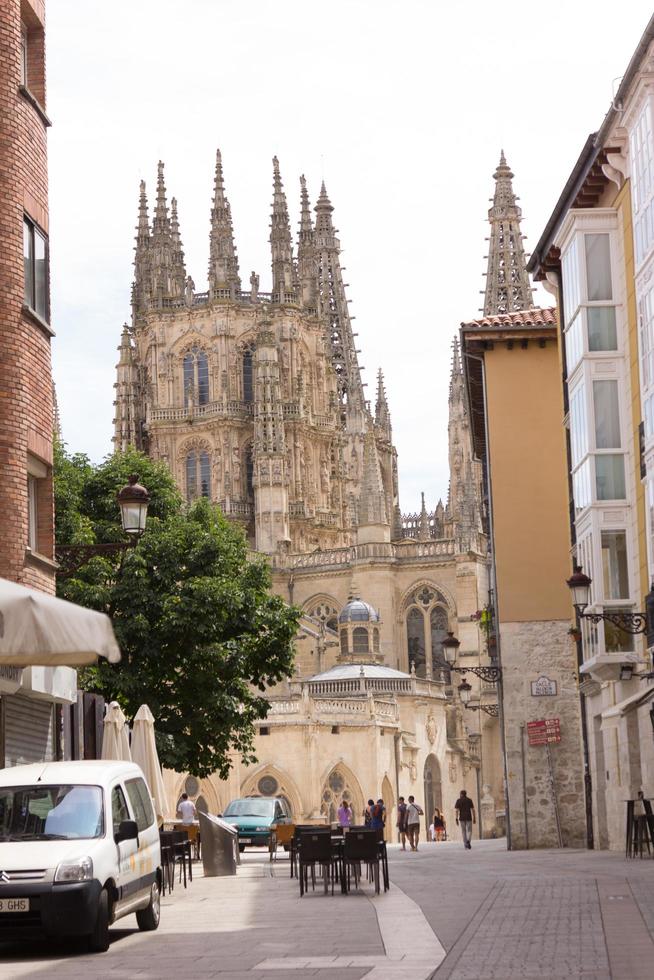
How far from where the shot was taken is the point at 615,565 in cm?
2970

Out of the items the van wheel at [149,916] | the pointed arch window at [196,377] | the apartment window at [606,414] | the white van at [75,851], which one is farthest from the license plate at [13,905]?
the pointed arch window at [196,377]

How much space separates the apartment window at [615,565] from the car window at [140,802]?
13.9 metres

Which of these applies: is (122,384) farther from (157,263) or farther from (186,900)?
(186,900)

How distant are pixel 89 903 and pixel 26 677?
288 inches

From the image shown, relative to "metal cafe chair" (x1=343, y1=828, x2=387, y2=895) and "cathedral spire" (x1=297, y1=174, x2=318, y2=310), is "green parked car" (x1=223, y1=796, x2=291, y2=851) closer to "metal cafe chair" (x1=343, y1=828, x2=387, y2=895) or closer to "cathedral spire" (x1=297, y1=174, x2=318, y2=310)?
"metal cafe chair" (x1=343, y1=828, x2=387, y2=895)

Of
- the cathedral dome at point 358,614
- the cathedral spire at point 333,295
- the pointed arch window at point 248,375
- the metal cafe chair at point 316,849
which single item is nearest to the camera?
the metal cafe chair at point 316,849

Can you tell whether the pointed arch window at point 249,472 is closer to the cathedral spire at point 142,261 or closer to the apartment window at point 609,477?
the cathedral spire at point 142,261

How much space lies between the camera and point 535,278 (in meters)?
36.3

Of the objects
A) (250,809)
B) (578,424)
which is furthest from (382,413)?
(578,424)

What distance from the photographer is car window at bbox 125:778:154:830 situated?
16467 mm

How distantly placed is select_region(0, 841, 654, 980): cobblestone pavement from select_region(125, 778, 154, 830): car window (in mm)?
1029

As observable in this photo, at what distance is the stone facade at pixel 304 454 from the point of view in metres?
86.2

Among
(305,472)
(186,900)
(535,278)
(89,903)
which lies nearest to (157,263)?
(305,472)

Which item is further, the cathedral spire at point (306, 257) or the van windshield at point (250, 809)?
the cathedral spire at point (306, 257)
